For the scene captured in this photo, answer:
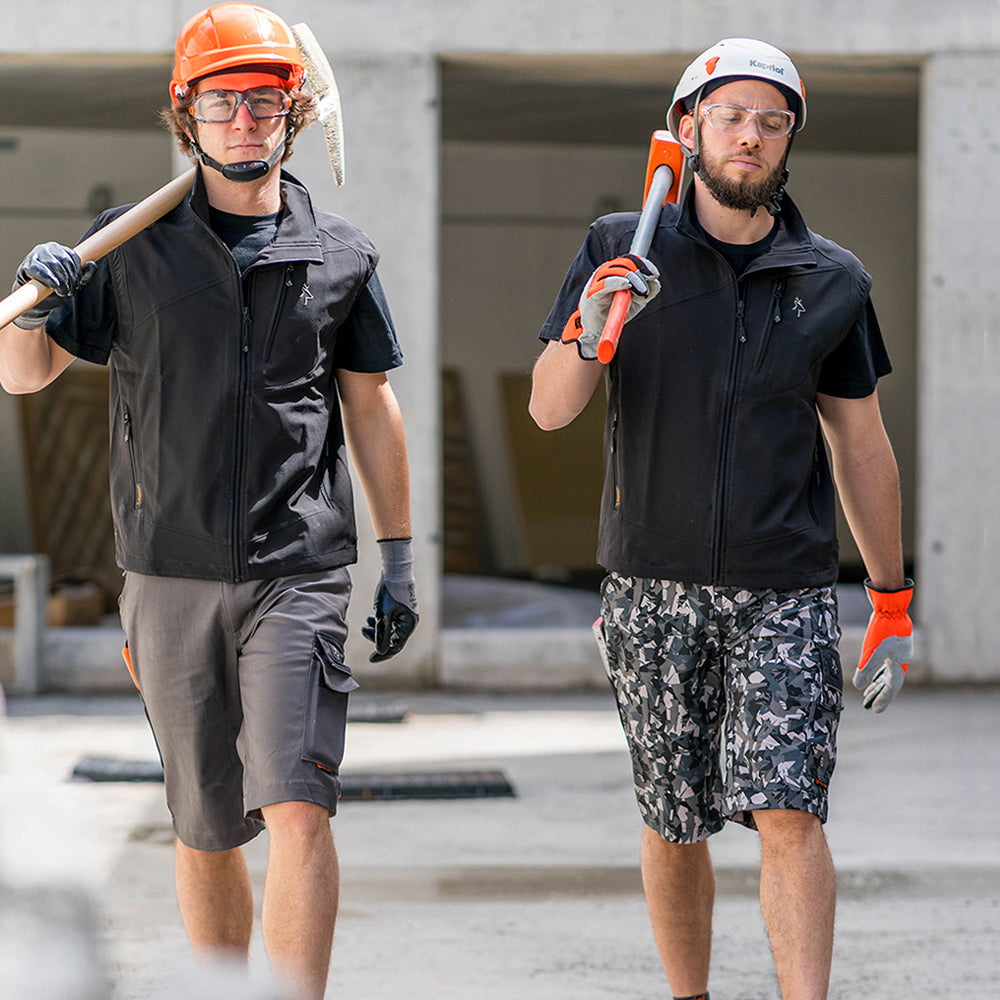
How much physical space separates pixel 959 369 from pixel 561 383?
516cm

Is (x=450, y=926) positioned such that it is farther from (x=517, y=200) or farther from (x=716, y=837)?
(x=517, y=200)

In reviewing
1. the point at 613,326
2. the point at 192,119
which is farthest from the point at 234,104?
the point at 613,326

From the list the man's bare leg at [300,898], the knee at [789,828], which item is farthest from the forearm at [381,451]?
the knee at [789,828]

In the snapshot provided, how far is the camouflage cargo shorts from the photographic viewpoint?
2.93 meters

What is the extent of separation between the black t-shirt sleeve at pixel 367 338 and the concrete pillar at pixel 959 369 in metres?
5.12

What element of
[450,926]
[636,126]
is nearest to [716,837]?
[450,926]

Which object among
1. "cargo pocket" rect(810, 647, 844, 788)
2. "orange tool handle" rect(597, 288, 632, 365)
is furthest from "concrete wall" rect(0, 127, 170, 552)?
"cargo pocket" rect(810, 647, 844, 788)

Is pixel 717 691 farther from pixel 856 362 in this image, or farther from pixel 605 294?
pixel 605 294

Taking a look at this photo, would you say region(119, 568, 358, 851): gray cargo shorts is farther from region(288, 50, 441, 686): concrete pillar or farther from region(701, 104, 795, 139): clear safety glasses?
region(288, 50, 441, 686): concrete pillar

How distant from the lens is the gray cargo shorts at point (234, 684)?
287cm

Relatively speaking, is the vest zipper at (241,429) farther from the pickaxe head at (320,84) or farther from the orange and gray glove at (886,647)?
the orange and gray glove at (886,647)

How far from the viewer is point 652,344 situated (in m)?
3.04

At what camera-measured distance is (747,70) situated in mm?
3012

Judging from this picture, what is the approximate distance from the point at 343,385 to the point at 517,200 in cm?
876
